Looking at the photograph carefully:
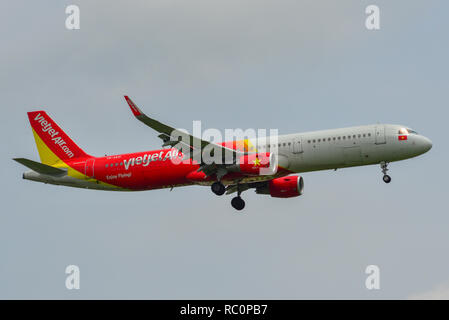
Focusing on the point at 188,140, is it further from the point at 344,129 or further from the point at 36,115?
the point at 36,115

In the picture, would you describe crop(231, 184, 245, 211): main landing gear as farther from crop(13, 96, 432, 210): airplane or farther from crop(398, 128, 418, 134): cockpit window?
crop(398, 128, 418, 134): cockpit window

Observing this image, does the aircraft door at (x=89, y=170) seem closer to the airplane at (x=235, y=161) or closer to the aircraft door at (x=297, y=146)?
the airplane at (x=235, y=161)

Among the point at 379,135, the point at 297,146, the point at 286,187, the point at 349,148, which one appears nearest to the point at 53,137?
the point at 286,187

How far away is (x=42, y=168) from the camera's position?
2355 inches

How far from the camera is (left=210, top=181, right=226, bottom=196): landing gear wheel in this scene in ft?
185

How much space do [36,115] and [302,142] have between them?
22836 millimetres

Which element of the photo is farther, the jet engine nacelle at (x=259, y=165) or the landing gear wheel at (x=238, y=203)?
the landing gear wheel at (x=238, y=203)

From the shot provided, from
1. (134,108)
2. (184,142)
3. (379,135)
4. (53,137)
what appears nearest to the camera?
(134,108)

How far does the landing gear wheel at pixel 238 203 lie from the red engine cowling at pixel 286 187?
7.89ft

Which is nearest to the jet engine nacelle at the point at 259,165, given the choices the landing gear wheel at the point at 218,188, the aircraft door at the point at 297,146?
the aircraft door at the point at 297,146

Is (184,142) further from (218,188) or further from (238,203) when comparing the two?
(238,203)

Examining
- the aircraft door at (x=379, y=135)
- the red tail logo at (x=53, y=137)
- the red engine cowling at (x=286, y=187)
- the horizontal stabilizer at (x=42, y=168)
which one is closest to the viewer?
the aircraft door at (x=379, y=135)

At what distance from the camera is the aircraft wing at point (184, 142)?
161ft

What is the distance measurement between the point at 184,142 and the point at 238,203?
867cm
